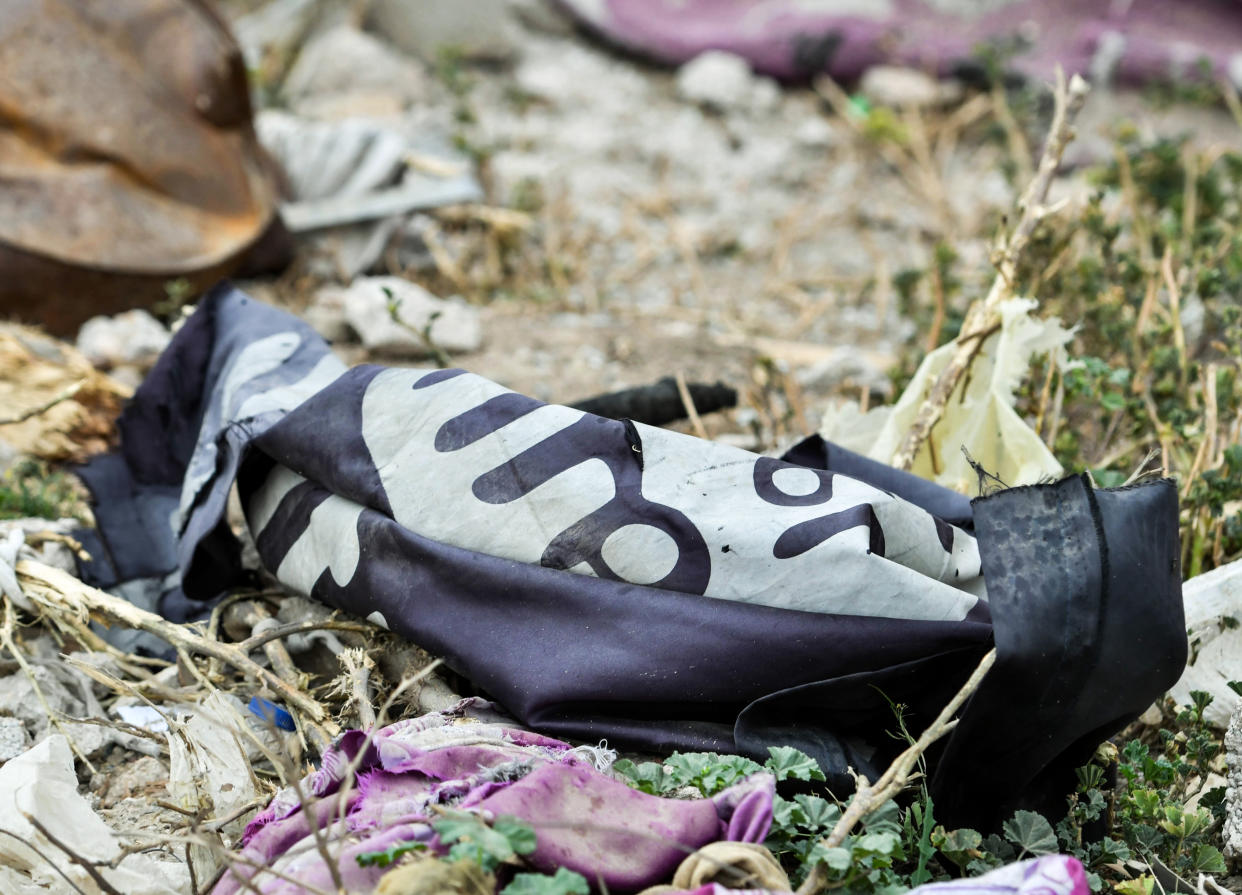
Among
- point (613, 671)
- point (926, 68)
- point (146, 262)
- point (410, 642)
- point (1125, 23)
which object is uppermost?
point (1125, 23)

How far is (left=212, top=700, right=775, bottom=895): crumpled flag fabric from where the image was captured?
1.02 meters

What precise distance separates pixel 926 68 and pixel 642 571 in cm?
403

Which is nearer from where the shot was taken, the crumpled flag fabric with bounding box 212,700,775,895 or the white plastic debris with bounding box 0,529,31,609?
the crumpled flag fabric with bounding box 212,700,775,895

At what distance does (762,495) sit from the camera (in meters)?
1.35

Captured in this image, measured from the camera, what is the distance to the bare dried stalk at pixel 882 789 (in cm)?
104

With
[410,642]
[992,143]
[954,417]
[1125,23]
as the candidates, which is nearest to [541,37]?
[992,143]

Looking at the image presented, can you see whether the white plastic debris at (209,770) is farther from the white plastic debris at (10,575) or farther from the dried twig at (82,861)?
the white plastic debris at (10,575)

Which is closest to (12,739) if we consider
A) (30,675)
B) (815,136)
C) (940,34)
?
(30,675)

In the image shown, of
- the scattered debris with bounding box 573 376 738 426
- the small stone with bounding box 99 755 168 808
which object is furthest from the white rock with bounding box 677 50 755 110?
the small stone with bounding box 99 755 168 808

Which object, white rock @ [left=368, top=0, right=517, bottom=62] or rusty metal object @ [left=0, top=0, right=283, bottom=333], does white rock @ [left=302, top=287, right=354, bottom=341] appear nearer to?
rusty metal object @ [left=0, top=0, right=283, bottom=333]

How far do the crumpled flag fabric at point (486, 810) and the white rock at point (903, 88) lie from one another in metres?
4.06

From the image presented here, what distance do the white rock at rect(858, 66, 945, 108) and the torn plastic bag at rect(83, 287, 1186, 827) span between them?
11.7 feet

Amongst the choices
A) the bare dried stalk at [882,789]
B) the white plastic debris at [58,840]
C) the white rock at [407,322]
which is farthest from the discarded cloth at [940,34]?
the white plastic debris at [58,840]

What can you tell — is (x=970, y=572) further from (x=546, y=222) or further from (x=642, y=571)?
(x=546, y=222)
